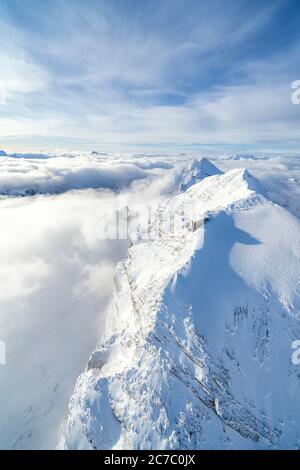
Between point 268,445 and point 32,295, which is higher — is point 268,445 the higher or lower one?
the higher one

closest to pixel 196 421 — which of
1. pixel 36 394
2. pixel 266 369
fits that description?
pixel 266 369

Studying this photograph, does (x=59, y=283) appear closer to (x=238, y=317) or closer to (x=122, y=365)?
(x=122, y=365)

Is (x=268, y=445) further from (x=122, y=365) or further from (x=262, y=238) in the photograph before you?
(x=262, y=238)

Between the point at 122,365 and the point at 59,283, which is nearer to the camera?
the point at 122,365

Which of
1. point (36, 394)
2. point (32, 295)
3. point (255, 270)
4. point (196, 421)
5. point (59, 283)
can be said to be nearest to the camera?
point (196, 421)
